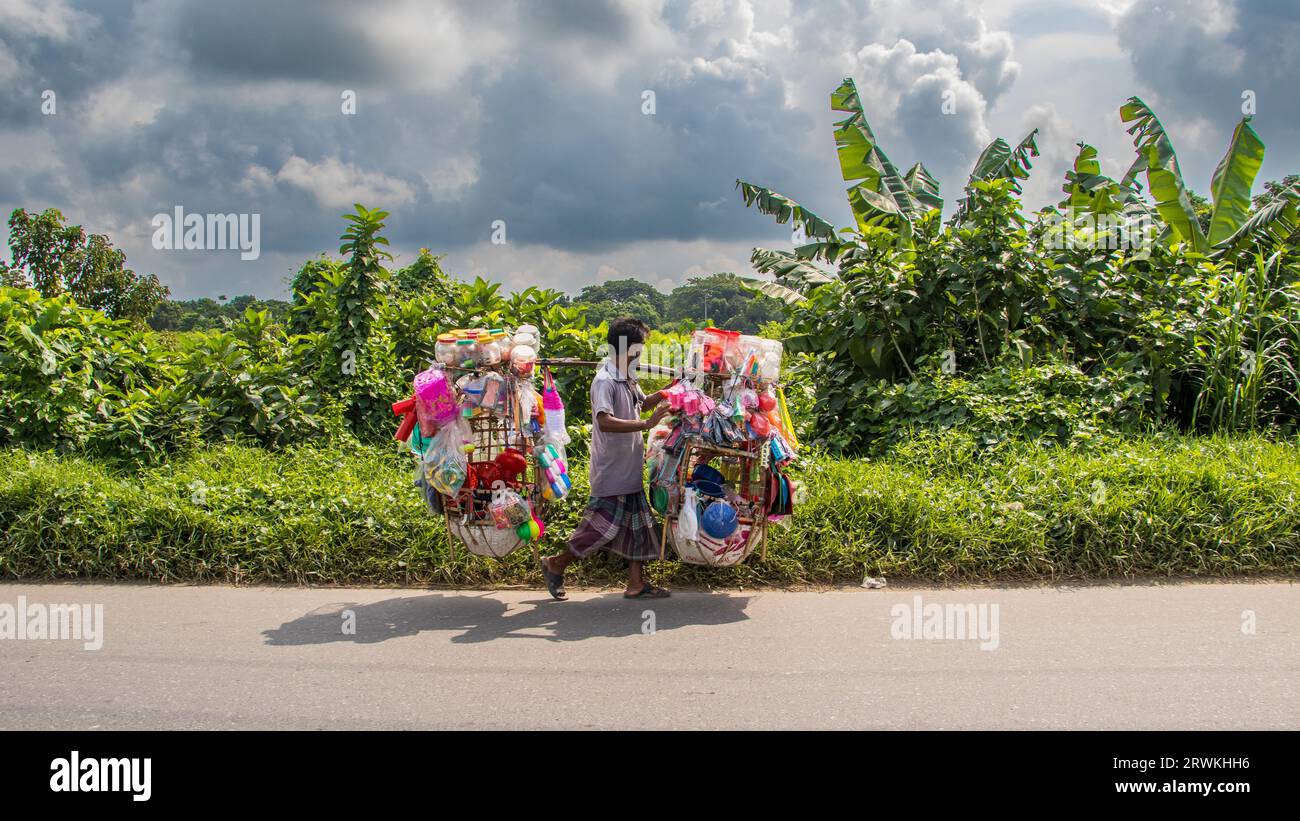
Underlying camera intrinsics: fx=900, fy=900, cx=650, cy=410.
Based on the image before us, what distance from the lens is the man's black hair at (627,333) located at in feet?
16.7

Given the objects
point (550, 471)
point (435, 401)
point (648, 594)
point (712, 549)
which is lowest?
point (648, 594)

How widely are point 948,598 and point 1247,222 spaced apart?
7.40 m

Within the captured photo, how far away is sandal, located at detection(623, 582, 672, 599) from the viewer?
5.27 m

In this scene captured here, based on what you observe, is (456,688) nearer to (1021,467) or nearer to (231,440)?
(1021,467)

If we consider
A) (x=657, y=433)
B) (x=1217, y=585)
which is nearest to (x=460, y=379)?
(x=657, y=433)

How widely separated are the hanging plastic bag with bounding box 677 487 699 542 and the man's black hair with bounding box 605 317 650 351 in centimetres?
89

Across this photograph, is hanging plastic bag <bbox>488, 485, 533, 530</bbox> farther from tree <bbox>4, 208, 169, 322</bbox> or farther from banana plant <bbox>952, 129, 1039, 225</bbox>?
tree <bbox>4, 208, 169, 322</bbox>

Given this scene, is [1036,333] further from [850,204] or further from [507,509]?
[507,509]

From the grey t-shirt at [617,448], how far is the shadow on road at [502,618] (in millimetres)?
675

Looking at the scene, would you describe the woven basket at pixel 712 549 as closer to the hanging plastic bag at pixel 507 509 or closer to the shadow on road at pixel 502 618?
the shadow on road at pixel 502 618

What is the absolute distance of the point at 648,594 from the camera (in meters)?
5.28

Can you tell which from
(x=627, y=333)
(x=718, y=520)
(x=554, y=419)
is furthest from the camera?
(x=554, y=419)

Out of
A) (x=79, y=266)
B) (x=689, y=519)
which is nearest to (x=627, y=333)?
(x=689, y=519)

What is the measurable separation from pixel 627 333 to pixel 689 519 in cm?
110
